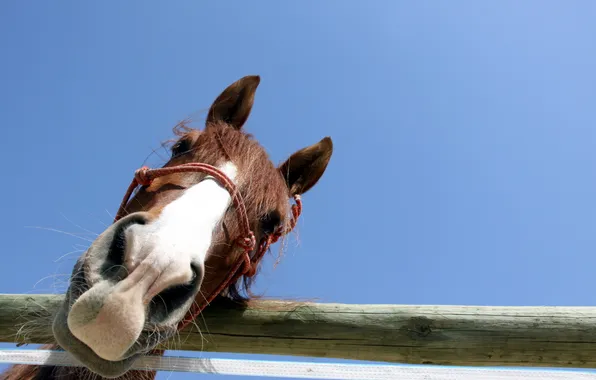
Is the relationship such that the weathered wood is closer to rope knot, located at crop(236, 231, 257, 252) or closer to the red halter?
the red halter

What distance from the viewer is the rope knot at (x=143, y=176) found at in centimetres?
234

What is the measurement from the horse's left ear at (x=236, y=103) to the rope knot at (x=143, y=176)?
921 millimetres

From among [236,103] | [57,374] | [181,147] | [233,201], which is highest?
[236,103]

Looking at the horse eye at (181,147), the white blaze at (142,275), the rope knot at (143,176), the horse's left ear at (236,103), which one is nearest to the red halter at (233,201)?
the rope knot at (143,176)

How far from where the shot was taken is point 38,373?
2373 millimetres

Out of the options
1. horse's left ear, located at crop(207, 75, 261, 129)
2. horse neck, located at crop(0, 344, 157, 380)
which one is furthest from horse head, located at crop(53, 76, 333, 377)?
horse neck, located at crop(0, 344, 157, 380)

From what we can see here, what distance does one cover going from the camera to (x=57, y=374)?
227cm

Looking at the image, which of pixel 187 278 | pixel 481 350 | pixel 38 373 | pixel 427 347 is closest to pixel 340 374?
pixel 427 347

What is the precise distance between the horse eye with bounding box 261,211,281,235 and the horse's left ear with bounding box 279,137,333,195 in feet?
2.22

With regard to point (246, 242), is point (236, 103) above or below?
above

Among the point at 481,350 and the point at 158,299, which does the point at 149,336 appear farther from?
the point at 481,350

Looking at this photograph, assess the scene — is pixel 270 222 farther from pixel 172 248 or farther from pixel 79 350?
pixel 79 350

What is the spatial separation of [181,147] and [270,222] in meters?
0.76

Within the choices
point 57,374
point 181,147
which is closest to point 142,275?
point 57,374
